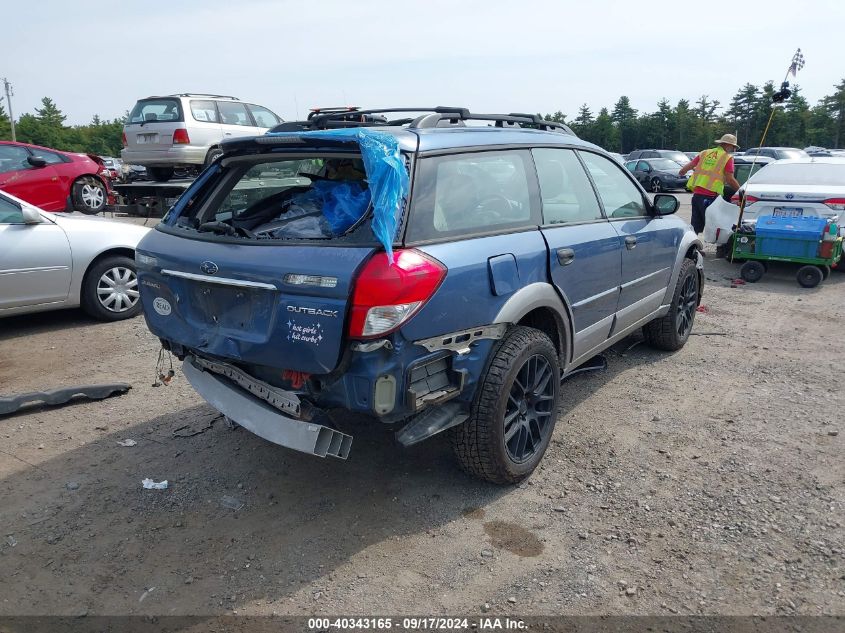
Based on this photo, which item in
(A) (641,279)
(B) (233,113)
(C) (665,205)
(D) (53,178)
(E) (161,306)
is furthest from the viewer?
(B) (233,113)

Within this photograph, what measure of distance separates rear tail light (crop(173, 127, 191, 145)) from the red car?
6.51 ft

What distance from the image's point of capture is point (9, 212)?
243 inches

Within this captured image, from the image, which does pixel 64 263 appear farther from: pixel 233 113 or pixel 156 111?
pixel 233 113

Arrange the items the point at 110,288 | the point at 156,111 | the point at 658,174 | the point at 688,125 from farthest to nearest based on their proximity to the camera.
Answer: the point at 688,125
the point at 658,174
the point at 156,111
the point at 110,288

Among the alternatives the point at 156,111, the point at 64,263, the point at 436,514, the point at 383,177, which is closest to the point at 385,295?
the point at 383,177

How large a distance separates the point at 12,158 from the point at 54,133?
5690 cm

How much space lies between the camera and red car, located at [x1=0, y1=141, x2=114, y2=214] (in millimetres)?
11352

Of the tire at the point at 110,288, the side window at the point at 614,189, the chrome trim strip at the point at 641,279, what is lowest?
the tire at the point at 110,288

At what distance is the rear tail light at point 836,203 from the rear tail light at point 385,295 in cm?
787

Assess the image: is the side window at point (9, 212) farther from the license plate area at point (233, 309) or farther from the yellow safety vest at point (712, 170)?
the yellow safety vest at point (712, 170)

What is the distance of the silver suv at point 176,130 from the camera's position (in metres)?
12.2

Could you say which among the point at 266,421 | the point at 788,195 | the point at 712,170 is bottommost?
the point at 266,421

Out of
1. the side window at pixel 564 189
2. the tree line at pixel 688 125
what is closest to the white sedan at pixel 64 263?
the side window at pixel 564 189

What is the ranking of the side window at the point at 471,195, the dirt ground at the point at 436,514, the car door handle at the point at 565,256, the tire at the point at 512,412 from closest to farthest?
1. the dirt ground at the point at 436,514
2. the side window at the point at 471,195
3. the tire at the point at 512,412
4. the car door handle at the point at 565,256
